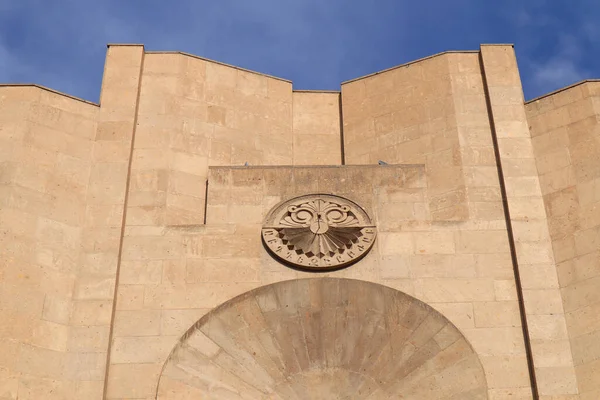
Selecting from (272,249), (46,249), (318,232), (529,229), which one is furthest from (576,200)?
(46,249)

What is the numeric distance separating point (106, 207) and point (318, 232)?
4.53 metres

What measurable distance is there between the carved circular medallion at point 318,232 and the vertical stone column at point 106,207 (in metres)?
3.24

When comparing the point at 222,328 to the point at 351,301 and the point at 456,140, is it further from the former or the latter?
the point at 456,140

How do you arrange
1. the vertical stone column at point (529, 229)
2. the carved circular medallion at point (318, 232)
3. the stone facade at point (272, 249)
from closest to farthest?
the vertical stone column at point (529, 229)
the stone facade at point (272, 249)
the carved circular medallion at point (318, 232)

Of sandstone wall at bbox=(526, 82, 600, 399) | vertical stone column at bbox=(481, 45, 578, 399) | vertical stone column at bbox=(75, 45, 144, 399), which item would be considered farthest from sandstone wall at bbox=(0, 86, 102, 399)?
sandstone wall at bbox=(526, 82, 600, 399)

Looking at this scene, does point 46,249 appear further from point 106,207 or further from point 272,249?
point 272,249

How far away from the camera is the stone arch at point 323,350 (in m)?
21.6

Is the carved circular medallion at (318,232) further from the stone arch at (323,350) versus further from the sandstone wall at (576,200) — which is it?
the sandstone wall at (576,200)

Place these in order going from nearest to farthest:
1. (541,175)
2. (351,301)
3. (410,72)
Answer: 1. (351,301)
2. (541,175)
3. (410,72)

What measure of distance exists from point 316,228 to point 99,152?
5163 mm

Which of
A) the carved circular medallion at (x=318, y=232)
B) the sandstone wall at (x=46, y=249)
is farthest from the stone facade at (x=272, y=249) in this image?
the carved circular medallion at (x=318, y=232)

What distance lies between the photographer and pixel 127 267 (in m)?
23.0

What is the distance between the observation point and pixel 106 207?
23.8 metres

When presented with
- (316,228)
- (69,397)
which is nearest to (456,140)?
(316,228)
